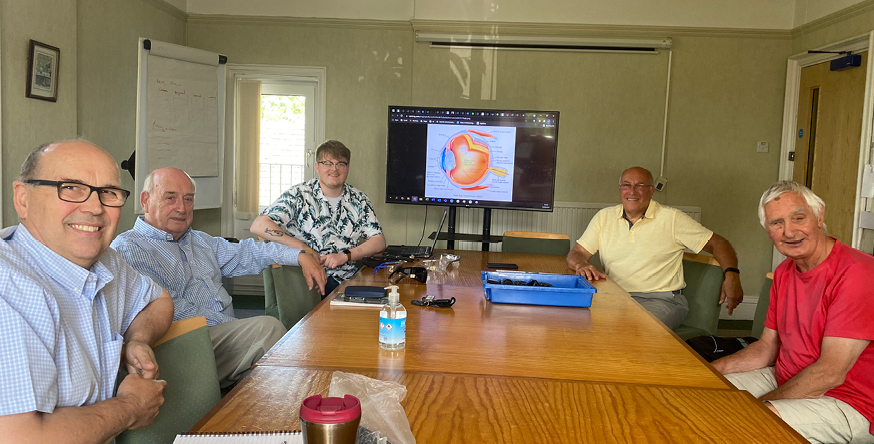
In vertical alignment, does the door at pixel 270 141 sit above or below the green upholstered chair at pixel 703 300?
above

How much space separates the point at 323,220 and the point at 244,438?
8.07 ft

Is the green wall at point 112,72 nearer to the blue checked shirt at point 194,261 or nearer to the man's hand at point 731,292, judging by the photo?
the blue checked shirt at point 194,261

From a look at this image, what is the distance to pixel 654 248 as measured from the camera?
3309mm

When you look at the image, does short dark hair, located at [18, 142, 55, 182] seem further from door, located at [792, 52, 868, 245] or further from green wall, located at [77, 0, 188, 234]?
door, located at [792, 52, 868, 245]

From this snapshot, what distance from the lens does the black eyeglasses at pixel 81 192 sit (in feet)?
4.34

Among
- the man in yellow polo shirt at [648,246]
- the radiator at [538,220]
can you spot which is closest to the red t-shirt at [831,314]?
the man in yellow polo shirt at [648,246]

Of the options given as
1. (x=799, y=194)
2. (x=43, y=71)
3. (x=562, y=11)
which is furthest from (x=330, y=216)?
(x=562, y=11)

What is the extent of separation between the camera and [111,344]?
1381 mm

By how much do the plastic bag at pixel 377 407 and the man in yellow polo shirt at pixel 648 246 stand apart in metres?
1.96

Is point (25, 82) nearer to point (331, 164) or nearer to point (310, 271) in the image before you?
point (331, 164)

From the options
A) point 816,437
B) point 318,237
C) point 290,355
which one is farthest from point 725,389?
point 318,237

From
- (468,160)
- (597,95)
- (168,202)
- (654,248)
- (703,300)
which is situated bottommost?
(703,300)

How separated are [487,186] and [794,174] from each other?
2633 mm

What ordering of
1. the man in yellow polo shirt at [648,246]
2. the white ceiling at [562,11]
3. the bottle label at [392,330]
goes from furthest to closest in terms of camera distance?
the white ceiling at [562,11], the man in yellow polo shirt at [648,246], the bottle label at [392,330]
